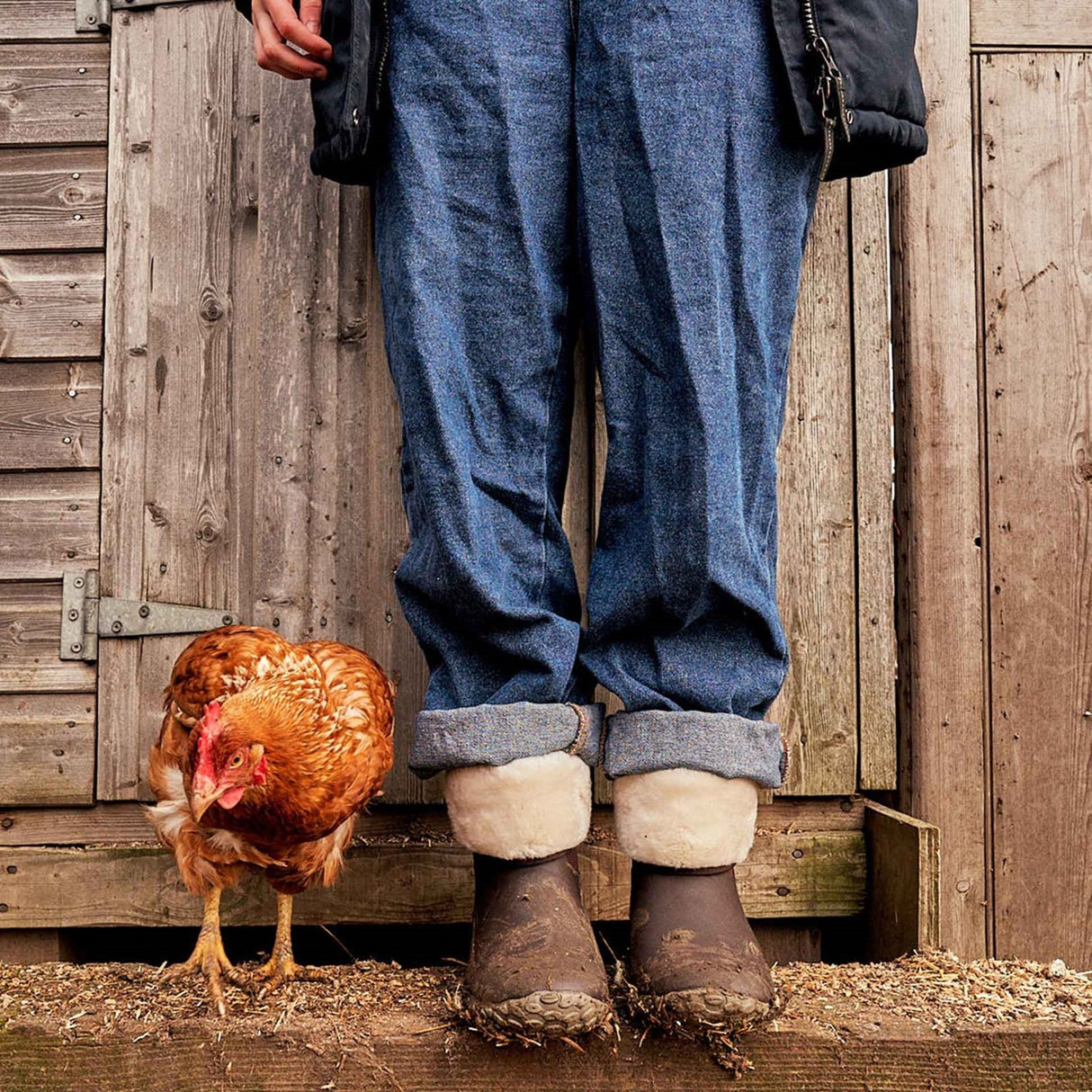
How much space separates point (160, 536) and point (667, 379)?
3.68 ft

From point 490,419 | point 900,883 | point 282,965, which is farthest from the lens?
point 900,883

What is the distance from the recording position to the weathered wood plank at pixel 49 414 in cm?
215

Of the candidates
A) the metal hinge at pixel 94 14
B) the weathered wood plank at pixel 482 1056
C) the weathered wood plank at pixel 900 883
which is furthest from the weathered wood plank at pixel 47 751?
the weathered wood plank at pixel 900 883

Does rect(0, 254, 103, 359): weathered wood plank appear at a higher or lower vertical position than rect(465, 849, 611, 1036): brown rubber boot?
higher

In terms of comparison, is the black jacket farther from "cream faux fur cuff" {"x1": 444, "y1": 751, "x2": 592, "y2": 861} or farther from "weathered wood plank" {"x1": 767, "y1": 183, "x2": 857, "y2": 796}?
"cream faux fur cuff" {"x1": 444, "y1": 751, "x2": 592, "y2": 861}

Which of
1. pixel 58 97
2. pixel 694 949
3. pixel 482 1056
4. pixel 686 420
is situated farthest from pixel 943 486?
pixel 58 97

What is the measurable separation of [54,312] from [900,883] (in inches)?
74.5

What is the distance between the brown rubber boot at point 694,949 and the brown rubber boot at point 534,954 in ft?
0.22

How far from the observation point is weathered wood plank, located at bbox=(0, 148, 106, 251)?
7.16ft

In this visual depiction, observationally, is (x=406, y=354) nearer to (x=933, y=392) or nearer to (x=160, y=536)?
(x=160, y=536)

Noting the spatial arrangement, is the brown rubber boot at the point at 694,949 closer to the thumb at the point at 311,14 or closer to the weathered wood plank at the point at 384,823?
the weathered wood plank at the point at 384,823

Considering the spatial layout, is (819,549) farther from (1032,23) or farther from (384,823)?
(1032,23)

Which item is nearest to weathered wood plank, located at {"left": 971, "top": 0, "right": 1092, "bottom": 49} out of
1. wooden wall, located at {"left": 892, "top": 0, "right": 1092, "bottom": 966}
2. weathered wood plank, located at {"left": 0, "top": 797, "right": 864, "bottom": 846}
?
wooden wall, located at {"left": 892, "top": 0, "right": 1092, "bottom": 966}

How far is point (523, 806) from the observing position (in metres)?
1.45
